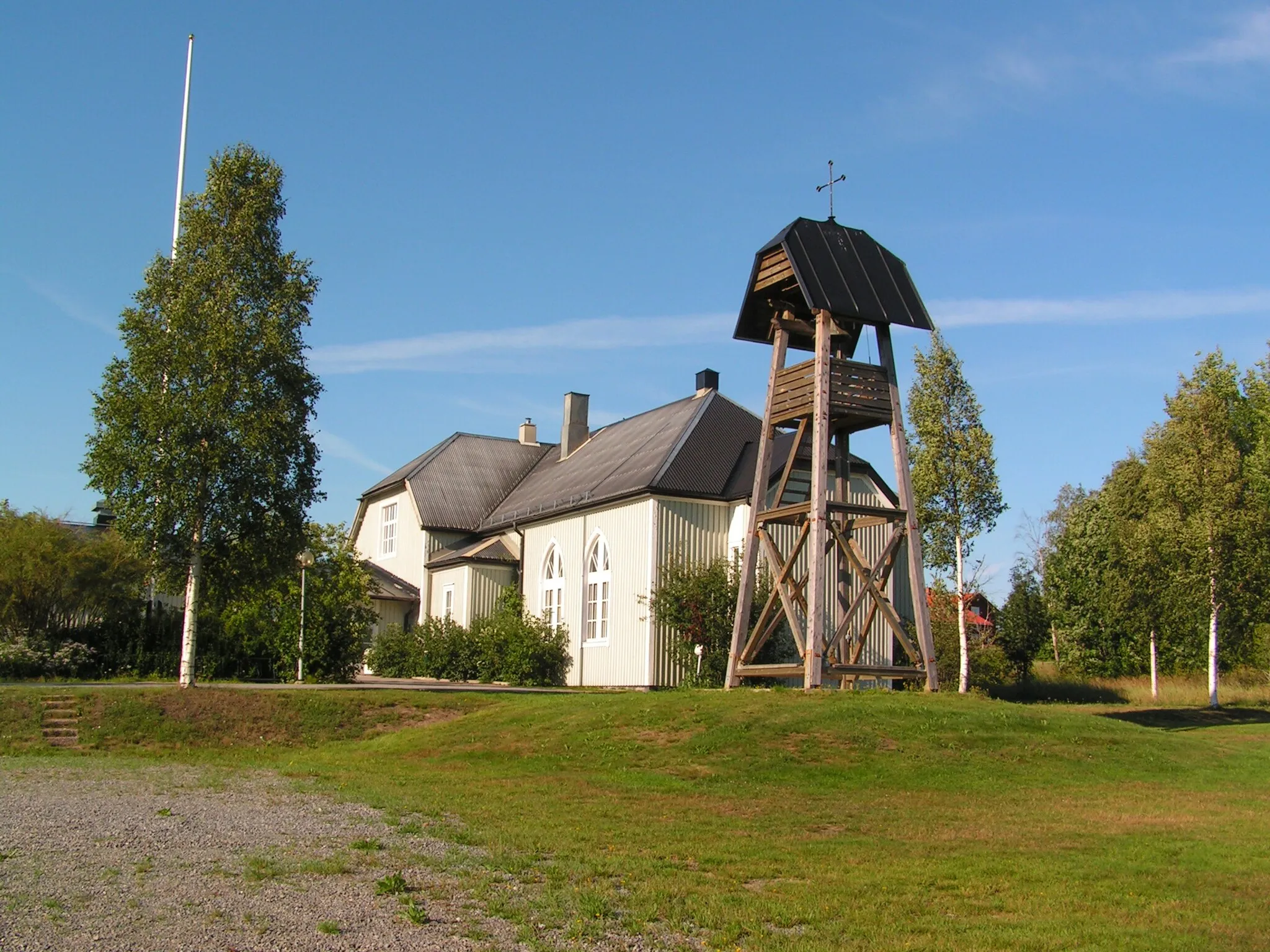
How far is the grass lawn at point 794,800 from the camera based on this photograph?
8.24 meters

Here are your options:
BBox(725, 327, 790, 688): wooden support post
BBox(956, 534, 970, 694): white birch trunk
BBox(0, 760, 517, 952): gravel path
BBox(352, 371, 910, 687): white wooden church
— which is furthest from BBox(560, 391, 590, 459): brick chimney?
BBox(0, 760, 517, 952): gravel path

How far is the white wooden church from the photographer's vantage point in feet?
103

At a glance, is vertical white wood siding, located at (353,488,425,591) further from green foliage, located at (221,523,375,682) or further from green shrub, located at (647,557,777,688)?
green shrub, located at (647,557,777,688)

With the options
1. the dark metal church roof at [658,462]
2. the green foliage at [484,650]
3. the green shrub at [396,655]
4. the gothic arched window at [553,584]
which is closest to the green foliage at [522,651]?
the green foliage at [484,650]

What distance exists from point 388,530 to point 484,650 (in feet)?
40.2

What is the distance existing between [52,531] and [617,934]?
30.9m

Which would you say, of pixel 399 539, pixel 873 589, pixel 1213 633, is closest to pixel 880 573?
pixel 873 589

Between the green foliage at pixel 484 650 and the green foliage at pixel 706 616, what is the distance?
201 inches

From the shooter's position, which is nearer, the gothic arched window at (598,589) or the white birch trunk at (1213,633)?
the white birch trunk at (1213,633)

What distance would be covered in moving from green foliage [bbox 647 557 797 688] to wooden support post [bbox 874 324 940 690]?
7223 mm

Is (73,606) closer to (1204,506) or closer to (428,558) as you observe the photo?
(428,558)

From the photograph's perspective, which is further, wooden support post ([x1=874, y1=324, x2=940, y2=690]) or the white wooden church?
the white wooden church

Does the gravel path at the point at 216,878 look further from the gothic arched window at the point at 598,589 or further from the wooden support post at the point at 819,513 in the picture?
the gothic arched window at the point at 598,589

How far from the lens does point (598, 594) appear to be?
110 ft
